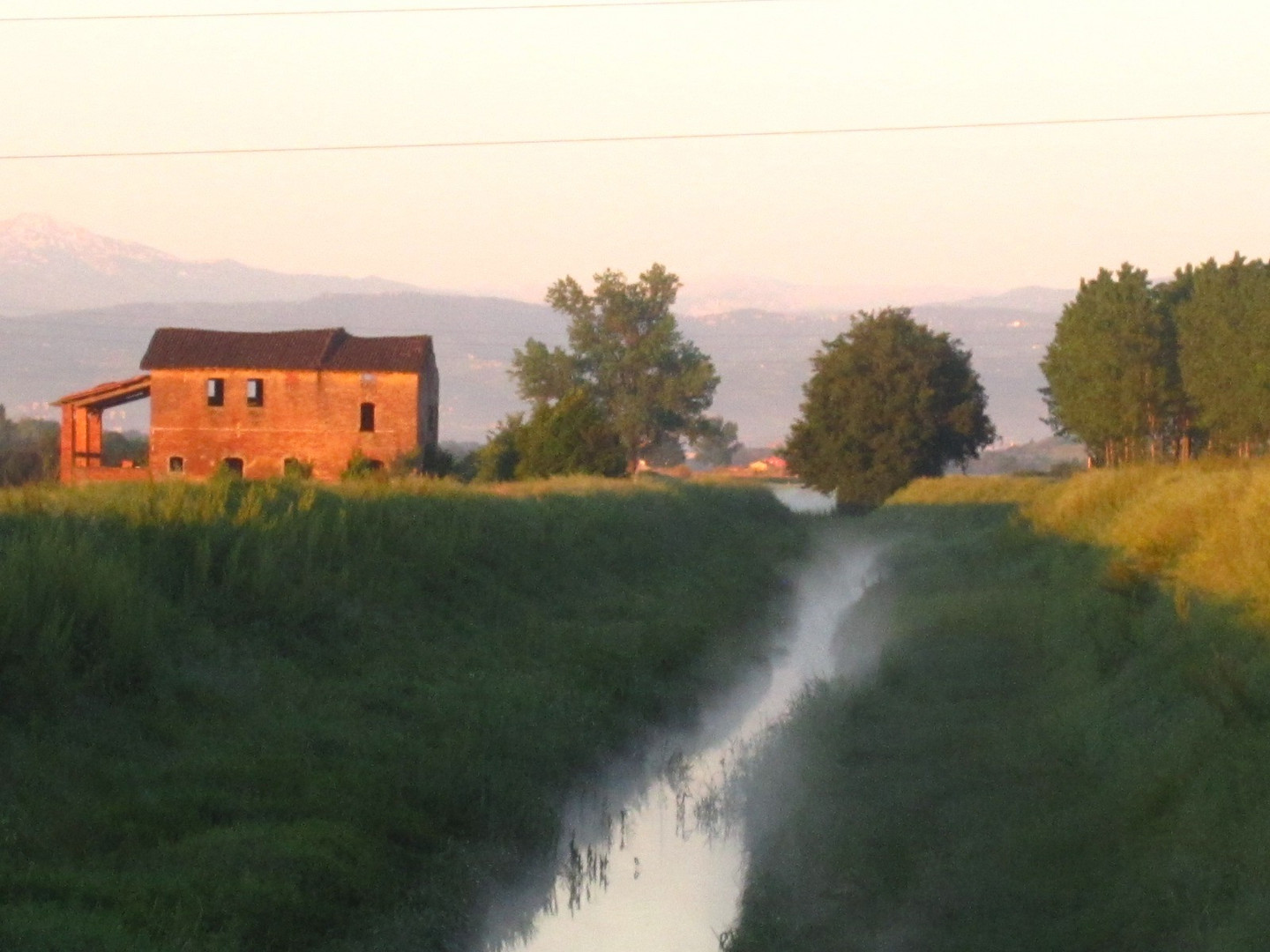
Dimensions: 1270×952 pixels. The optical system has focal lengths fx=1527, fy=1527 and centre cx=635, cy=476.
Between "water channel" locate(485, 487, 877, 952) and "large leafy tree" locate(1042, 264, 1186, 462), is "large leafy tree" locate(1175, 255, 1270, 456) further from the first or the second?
"water channel" locate(485, 487, 877, 952)

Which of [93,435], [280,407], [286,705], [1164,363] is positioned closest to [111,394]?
[93,435]

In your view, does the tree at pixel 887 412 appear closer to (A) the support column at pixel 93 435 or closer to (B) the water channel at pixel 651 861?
(A) the support column at pixel 93 435

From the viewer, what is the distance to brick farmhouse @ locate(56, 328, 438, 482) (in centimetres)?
5188

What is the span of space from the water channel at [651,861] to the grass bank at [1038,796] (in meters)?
0.38

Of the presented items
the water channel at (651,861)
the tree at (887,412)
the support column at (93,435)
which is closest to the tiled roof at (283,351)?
the support column at (93,435)

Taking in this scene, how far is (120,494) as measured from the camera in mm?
17031

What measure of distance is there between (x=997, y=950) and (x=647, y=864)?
3.72 metres

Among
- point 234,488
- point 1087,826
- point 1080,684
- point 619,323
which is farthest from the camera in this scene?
point 619,323

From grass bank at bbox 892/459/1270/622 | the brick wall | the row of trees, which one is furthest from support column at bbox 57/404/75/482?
the row of trees

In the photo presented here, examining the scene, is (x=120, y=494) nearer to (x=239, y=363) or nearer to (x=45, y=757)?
(x=45, y=757)

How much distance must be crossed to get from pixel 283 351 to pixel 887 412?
25.3 m

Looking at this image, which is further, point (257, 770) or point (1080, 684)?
point (1080, 684)

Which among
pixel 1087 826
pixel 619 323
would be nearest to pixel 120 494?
pixel 1087 826

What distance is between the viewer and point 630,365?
283 ft
